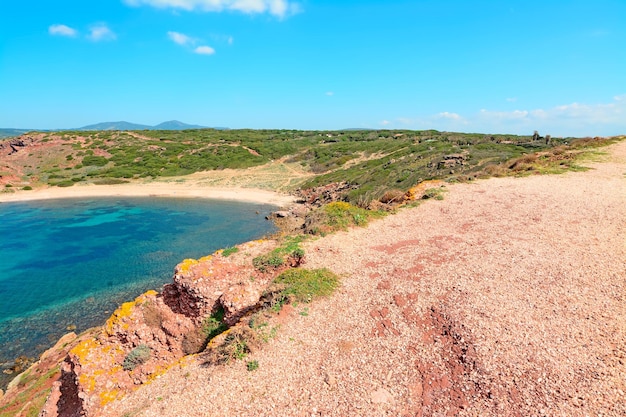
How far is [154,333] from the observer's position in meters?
11.3

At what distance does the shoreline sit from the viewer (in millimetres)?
46500

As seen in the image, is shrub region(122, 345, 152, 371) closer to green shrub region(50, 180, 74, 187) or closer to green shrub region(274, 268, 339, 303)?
green shrub region(274, 268, 339, 303)

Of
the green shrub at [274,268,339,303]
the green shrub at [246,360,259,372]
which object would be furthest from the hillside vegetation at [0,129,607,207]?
the green shrub at [246,360,259,372]

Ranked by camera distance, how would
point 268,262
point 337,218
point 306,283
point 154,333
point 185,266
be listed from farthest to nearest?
point 337,218 → point 268,262 → point 185,266 → point 154,333 → point 306,283

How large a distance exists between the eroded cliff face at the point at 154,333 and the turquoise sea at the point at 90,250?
7050 millimetres

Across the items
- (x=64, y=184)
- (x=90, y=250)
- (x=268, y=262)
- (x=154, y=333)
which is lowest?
(x=90, y=250)

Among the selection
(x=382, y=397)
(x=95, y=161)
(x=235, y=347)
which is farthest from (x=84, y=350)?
(x=95, y=161)

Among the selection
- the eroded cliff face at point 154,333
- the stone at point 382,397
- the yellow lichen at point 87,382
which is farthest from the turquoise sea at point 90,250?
the stone at point 382,397

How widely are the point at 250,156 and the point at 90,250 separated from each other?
137ft

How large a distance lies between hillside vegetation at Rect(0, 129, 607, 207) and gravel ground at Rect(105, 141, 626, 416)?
2092 centimetres

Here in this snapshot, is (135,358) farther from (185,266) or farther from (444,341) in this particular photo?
(444,341)

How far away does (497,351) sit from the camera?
7586mm

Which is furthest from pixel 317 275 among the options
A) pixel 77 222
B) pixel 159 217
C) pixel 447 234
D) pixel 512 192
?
pixel 77 222

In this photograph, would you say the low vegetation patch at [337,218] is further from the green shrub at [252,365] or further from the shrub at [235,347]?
the green shrub at [252,365]
